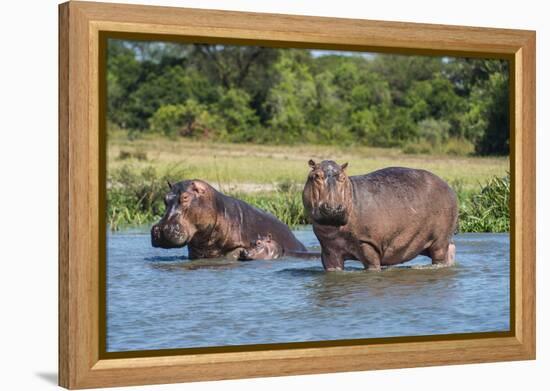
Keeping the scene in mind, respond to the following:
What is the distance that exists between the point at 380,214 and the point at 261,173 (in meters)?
1.25

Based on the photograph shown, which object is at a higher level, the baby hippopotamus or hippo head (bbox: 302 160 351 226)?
hippo head (bbox: 302 160 351 226)

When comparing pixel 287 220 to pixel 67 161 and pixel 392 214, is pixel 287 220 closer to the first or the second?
pixel 392 214

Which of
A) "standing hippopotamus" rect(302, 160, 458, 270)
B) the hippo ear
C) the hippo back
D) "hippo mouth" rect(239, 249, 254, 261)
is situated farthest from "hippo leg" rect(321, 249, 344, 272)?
the hippo ear

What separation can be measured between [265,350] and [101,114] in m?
2.65

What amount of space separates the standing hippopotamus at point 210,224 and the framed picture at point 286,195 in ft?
0.05

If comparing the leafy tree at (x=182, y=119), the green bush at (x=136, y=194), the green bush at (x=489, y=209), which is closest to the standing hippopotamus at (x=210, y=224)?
the green bush at (x=136, y=194)

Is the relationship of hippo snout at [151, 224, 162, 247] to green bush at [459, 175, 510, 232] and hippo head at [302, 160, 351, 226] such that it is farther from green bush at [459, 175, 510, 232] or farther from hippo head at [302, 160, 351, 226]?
green bush at [459, 175, 510, 232]

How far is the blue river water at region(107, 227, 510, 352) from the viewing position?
1266 cm

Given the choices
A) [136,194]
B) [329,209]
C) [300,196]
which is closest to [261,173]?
[300,196]

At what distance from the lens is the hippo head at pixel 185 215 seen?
43.9ft

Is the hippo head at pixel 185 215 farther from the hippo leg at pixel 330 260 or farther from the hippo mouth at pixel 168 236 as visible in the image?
the hippo leg at pixel 330 260

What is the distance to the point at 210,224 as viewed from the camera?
13.8 meters

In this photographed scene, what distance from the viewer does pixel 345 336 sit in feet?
44.0

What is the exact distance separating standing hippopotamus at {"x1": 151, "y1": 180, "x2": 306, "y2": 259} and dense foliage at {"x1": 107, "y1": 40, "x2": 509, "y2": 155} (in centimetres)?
57
